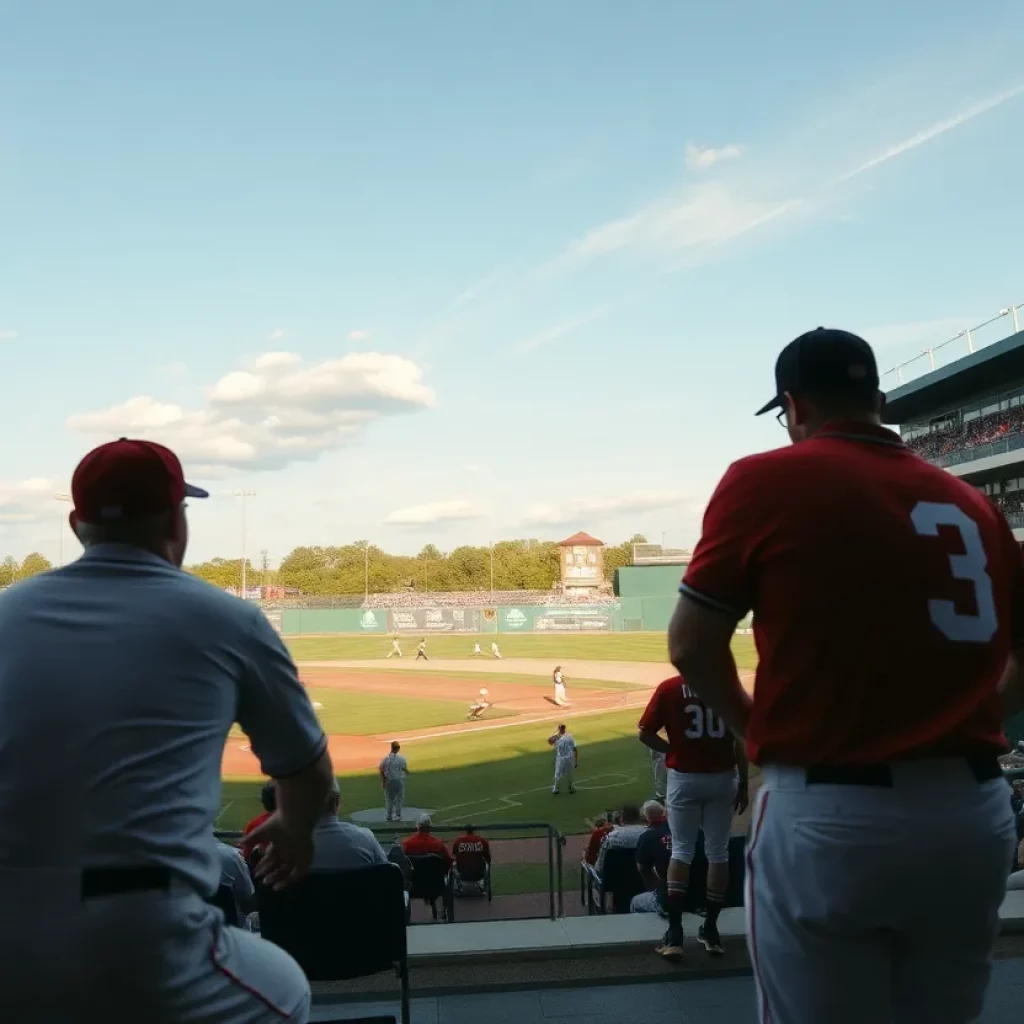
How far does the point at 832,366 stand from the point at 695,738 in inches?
137

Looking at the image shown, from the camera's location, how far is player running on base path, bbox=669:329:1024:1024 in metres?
1.75

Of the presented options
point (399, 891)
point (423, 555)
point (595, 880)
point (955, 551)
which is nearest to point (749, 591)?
point (955, 551)

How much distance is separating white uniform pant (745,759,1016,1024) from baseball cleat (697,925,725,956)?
10.4ft

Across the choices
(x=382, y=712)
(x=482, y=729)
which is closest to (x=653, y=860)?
(x=482, y=729)

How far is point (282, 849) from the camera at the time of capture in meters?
2.01

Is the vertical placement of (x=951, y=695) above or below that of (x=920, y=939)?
above

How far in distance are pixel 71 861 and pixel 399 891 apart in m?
2.23

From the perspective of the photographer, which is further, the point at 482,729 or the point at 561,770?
the point at 482,729

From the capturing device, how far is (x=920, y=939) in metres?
1.78

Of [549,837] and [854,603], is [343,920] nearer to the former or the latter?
[854,603]

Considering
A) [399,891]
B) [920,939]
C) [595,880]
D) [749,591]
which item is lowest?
[595,880]

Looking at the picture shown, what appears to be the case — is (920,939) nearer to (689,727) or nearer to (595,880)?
(689,727)

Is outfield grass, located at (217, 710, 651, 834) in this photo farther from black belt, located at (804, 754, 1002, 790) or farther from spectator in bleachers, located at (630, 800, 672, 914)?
black belt, located at (804, 754, 1002, 790)

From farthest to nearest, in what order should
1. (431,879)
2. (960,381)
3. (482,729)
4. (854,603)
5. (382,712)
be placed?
(960,381) → (382,712) → (482,729) → (431,879) → (854,603)
